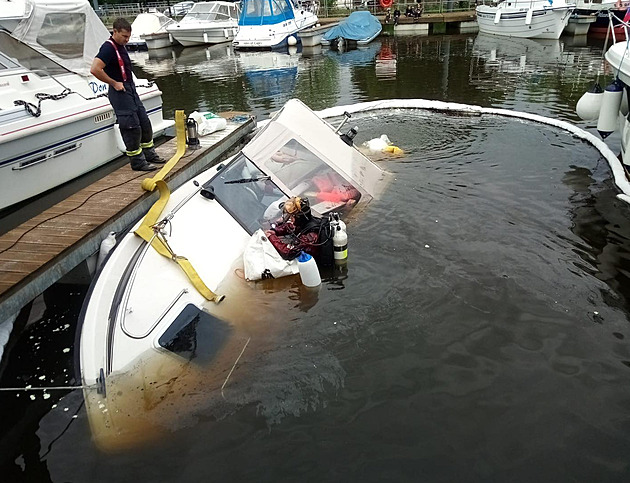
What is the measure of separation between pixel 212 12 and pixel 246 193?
31.5 m

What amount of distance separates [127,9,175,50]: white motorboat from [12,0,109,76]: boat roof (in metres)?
26.1

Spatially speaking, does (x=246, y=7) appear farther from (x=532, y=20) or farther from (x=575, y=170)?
(x=575, y=170)

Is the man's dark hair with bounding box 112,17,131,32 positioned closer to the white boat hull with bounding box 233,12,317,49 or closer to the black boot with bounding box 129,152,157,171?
the black boot with bounding box 129,152,157,171

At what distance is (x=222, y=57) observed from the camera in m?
28.1

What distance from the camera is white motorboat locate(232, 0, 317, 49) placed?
28.9 meters

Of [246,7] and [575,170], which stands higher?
[246,7]

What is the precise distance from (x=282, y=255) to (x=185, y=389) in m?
2.14

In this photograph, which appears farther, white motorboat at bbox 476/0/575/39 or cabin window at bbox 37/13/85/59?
white motorboat at bbox 476/0/575/39

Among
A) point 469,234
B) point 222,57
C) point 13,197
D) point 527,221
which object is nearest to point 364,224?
point 469,234

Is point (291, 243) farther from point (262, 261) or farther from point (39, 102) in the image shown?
point (39, 102)

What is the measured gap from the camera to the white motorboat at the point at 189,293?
415cm

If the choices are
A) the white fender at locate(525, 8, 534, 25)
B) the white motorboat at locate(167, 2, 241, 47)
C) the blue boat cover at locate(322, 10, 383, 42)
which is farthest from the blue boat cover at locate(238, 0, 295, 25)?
the white fender at locate(525, 8, 534, 25)

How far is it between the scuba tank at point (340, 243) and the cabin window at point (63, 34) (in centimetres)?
681

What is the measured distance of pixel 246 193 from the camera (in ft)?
21.9
